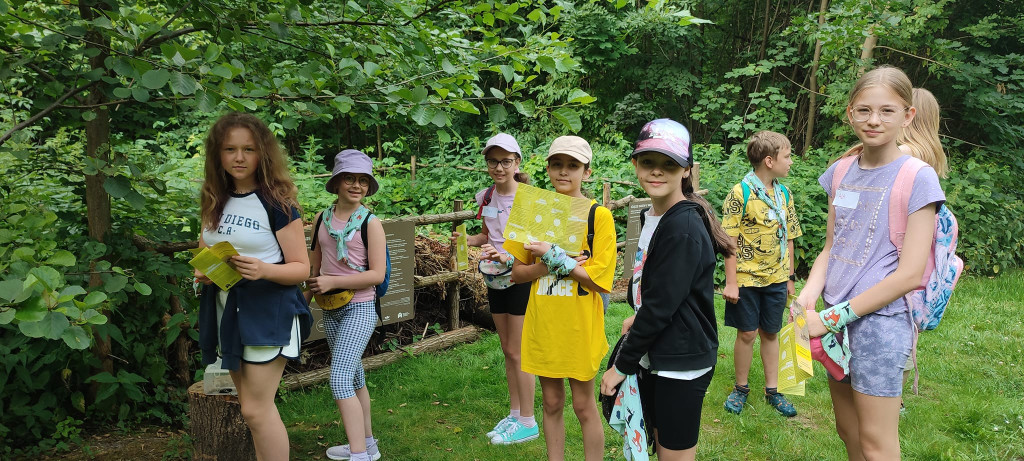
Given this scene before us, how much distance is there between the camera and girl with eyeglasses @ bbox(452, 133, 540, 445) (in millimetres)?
3707

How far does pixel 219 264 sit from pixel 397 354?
3.03 m

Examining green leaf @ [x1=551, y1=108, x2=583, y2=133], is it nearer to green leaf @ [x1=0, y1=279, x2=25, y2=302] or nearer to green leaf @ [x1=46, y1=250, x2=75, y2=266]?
green leaf @ [x1=46, y1=250, x2=75, y2=266]

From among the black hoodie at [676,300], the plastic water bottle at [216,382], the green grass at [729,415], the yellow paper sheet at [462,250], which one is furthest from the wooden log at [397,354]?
the black hoodie at [676,300]

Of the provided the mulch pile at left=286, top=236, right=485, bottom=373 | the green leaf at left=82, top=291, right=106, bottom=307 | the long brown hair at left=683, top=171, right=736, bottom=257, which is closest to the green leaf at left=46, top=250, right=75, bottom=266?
the green leaf at left=82, top=291, right=106, bottom=307

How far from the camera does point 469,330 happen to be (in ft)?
19.8

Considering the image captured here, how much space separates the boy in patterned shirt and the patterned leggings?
7.35 ft

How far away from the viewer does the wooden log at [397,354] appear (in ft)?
15.6

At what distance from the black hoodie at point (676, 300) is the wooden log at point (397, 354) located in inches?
117

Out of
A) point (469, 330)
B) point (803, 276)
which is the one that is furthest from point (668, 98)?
point (469, 330)

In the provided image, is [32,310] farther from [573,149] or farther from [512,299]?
[512,299]

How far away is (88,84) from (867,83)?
337cm

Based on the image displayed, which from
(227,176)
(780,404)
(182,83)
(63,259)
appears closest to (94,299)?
(63,259)

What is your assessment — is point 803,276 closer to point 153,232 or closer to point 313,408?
point 313,408

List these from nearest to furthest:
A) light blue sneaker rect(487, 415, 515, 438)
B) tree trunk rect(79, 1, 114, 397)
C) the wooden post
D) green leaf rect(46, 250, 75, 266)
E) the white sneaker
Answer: green leaf rect(46, 250, 75, 266) < tree trunk rect(79, 1, 114, 397) < the white sneaker < light blue sneaker rect(487, 415, 515, 438) < the wooden post
